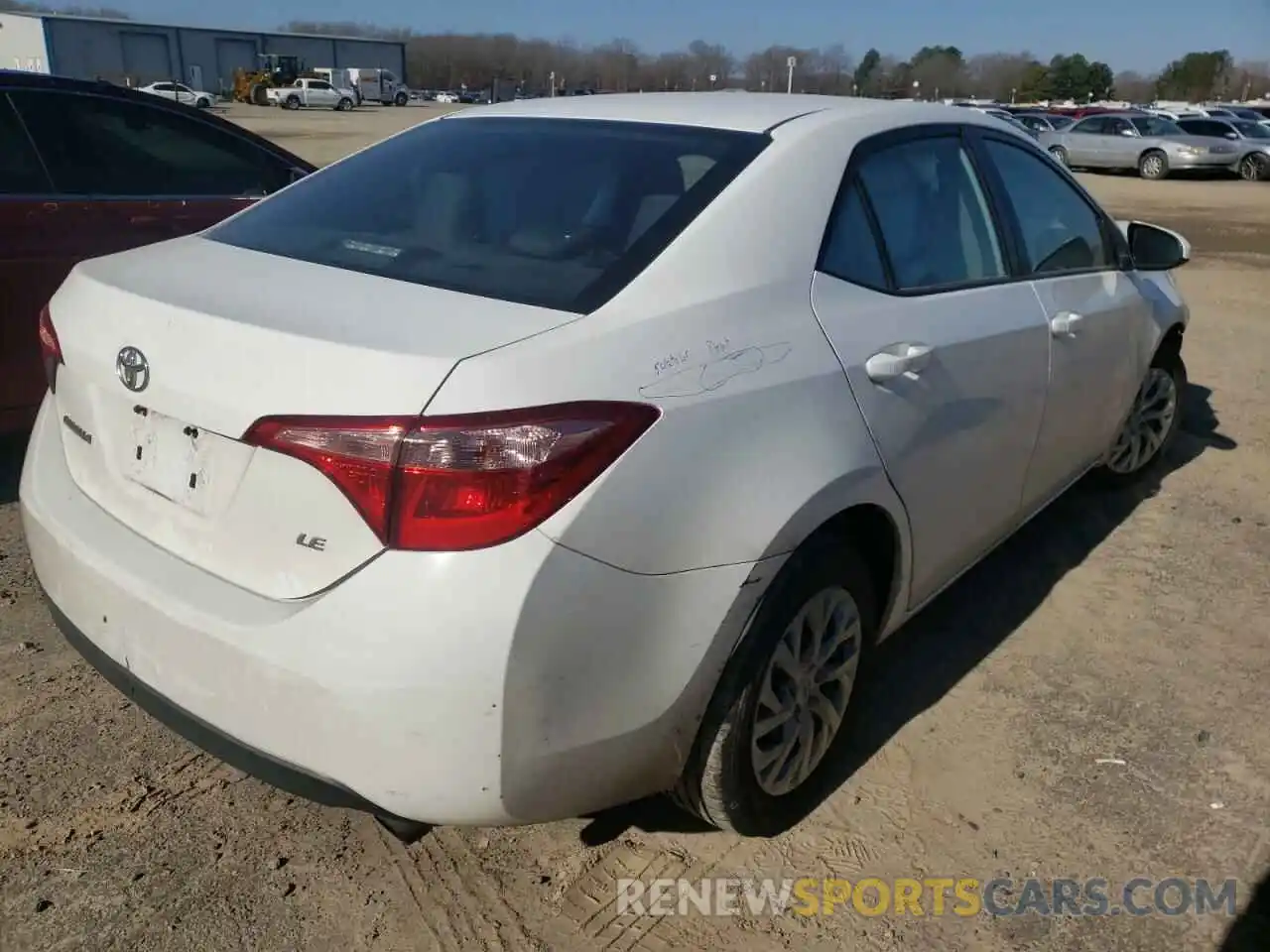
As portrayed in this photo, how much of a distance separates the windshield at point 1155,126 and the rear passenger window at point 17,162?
28.1 metres

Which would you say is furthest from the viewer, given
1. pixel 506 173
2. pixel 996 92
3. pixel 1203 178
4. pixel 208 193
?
pixel 996 92

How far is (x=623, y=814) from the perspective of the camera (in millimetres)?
Result: 2604

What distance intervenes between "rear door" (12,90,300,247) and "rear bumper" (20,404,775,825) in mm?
2856

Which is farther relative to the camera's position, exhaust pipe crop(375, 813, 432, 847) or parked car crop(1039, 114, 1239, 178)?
parked car crop(1039, 114, 1239, 178)

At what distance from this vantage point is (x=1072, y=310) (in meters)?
3.46

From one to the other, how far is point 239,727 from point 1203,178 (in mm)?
30175

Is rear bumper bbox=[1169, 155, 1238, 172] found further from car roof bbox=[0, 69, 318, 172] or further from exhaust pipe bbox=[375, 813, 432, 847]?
exhaust pipe bbox=[375, 813, 432, 847]

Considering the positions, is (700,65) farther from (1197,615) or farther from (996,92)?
(1197,615)

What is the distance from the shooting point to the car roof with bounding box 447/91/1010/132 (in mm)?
2707

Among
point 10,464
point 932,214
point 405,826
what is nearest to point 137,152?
point 10,464

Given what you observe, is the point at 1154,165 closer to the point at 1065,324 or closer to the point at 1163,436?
the point at 1163,436

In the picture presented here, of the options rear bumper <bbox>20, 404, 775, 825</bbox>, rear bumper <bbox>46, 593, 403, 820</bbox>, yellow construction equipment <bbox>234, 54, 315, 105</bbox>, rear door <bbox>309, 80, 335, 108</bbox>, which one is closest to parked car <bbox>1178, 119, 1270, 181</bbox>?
rear bumper <bbox>20, 404, 775, 825</bbox>

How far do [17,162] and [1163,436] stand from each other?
16.8ft

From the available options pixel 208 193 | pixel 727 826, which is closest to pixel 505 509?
pixel 727 826
